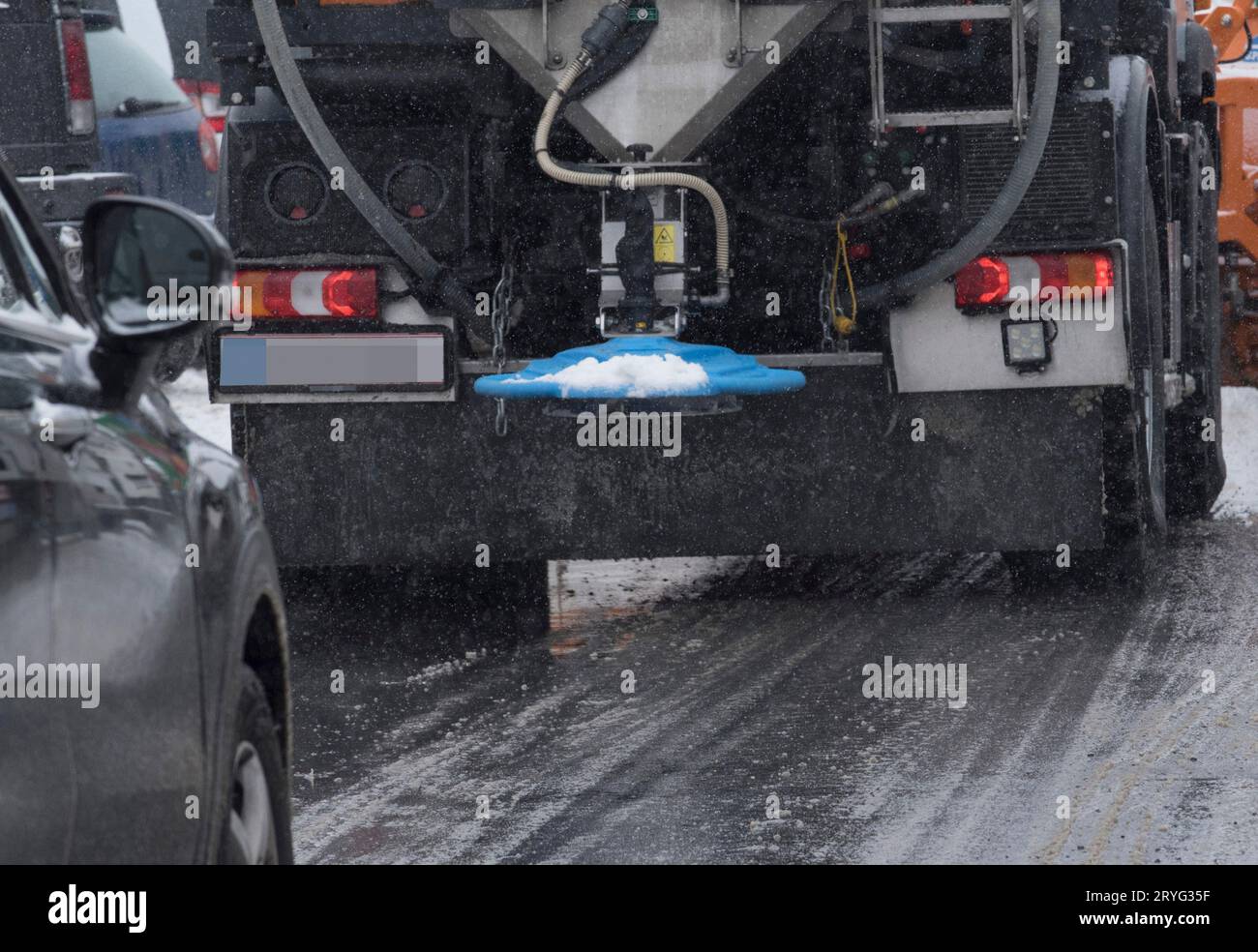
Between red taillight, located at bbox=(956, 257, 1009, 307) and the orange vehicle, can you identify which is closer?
red taillight, located at bbox=(956, 257, 1009, 307)

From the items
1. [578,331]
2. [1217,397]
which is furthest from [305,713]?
[1217,397]

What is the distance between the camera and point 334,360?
6484 millimetres

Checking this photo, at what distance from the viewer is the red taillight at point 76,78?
961 centimetres

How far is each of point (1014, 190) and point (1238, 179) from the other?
7460mm

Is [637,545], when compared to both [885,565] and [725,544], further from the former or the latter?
[885,565]

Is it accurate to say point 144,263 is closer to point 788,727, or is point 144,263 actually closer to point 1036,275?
point 788,727

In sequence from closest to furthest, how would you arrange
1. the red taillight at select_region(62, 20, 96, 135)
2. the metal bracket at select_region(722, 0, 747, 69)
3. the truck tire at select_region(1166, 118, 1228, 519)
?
the metal bracket at select_region(722, 0, 747, 69)
the truck tire at select_region(1166, 118, 1228, 519)
the red taillight at select_region(62, 20, 96, 135)

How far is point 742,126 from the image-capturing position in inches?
264

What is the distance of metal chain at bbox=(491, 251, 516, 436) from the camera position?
642 cm

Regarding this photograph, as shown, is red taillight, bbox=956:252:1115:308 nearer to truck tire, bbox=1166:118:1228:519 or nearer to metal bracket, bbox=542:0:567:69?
metal bracket, bbox=542:0:567:69

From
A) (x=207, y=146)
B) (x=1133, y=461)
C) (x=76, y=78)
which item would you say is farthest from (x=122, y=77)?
(x=1133, y=461)

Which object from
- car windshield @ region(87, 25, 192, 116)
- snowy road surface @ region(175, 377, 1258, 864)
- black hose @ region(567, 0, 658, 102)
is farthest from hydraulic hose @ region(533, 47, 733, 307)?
car windshield @ region(87, 25, 192, 116)

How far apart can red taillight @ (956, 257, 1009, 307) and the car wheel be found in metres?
3.81

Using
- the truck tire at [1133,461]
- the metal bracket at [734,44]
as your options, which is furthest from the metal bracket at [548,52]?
the truck tire at [1133,461]
